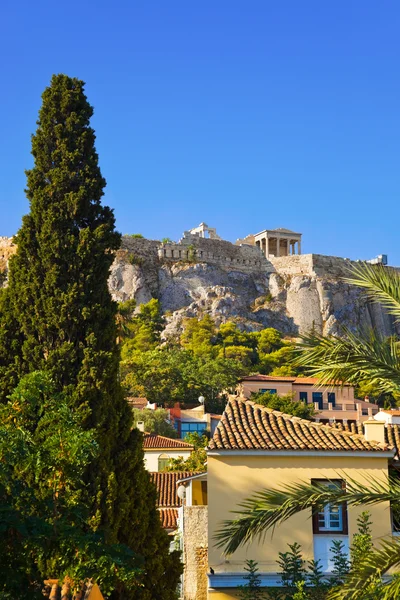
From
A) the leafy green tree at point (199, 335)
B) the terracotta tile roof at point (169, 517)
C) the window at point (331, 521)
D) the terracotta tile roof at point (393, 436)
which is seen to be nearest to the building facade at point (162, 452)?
→ the terracotta tile roof at point (169, 517)

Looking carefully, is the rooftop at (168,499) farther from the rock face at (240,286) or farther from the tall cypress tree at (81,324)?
the rock face at (240,286)

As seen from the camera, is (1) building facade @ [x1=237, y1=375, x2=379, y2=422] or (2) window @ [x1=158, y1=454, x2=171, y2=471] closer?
(2) window @ [x1=158, y1=454, x2=171, y2=471]

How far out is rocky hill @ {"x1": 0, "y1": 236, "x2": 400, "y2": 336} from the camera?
90.2 m

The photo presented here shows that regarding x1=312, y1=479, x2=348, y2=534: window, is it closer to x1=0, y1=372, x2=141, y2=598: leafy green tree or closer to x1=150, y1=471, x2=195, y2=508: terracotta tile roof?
x1=0, y1=372, x2=141, y2=598: leafy green tree

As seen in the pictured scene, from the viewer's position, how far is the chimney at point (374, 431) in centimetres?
1753

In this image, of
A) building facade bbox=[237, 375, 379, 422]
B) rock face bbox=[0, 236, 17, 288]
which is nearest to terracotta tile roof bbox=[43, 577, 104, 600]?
building facade bbox=[237, 375, 379, 422]

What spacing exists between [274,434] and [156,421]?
37.3 m

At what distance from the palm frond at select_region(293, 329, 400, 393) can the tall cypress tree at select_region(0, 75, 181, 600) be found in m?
5.38

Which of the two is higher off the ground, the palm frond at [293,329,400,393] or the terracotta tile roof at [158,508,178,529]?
the palm frond at [293,329,400,393]

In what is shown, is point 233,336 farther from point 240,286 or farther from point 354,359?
point 354,359

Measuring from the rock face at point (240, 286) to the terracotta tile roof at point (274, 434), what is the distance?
67392mm

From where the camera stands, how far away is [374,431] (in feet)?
57.9

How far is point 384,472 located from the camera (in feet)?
53.8

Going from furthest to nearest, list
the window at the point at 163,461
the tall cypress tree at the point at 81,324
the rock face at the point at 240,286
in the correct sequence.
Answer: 1. the rock face at the point at 240,286
2. the window at the point at 163,461
3. the tall cypress tree at the point at 81,324
